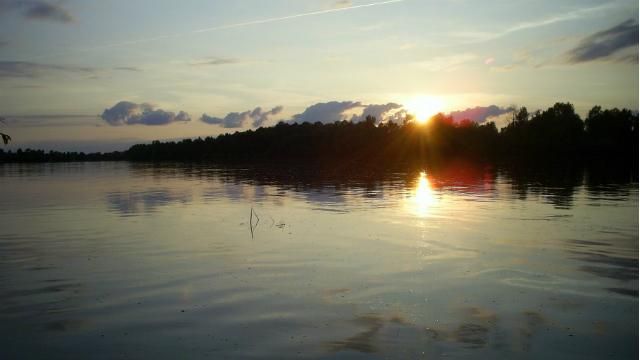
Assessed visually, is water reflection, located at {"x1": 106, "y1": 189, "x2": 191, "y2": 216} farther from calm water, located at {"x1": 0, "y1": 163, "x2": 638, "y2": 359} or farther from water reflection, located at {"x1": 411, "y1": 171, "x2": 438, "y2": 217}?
water reflection, located at {"x1": 411, "y1": 171, "x2": 438, "y2": 217}

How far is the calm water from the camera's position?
35.4ft

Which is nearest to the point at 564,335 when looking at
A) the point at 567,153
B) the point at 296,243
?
the point at 296,243

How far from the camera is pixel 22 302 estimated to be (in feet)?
44.8

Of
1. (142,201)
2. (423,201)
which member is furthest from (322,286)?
(142,201)

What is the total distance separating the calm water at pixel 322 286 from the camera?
1080cm

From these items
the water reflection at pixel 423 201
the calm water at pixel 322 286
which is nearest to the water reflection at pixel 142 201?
the calm water at pixel 322 286

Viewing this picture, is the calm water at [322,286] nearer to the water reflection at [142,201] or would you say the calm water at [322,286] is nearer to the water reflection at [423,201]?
the water reflection at [423,201]

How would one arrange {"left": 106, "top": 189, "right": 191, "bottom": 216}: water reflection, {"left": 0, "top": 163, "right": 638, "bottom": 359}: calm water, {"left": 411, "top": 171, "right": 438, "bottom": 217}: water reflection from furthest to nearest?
{"left": 106, "top": 189, "right": 191, "bottom": 216}: water reflection, {"left": 411, "top": 171, "right": 438, "bottom": 217}: water reflection, {"left": 0, "top": 163, "right": 638, "bottom": 359}: calm water

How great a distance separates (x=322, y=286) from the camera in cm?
1492

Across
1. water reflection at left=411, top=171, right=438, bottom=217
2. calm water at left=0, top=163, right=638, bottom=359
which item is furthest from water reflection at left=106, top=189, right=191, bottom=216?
water reflection at left=411, top=171, right=438, bottom=217

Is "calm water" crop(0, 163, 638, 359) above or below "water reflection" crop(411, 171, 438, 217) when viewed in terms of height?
below

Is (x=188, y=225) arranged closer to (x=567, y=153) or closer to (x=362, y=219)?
(x=362, y=219)

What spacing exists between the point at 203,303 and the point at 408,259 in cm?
755

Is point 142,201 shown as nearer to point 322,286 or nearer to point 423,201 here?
point 423,201
